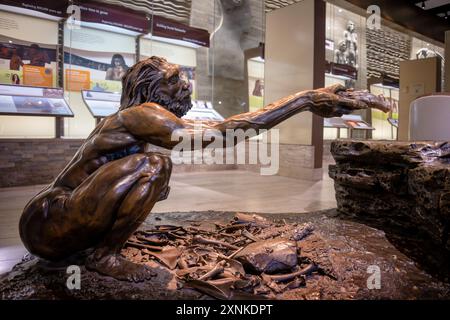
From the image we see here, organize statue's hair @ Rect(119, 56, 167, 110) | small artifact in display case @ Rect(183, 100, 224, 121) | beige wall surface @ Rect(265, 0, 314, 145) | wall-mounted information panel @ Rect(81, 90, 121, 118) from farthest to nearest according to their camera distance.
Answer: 1. small artifact in display case @ Rect(183, 100, 224, 121)
2. beige wall surface @ Rect(265, 0, 314, 145)
3. wall-mounted information panel @ Rect(81, 90, 121, 118)
4. statue's hair @ Rect(119, 56, 167, 110)

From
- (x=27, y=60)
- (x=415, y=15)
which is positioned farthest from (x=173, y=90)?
(x=415, y=15)

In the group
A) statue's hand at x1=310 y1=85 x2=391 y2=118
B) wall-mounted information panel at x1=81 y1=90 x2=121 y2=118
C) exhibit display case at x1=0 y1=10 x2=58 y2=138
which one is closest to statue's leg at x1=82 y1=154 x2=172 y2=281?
statue's hand at x1=310 y1=85 x2=391 y2=118

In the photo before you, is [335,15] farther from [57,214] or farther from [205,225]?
[57,214]

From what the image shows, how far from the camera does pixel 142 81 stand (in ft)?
6.23

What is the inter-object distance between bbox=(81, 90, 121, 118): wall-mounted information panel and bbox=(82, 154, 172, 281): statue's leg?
453cm

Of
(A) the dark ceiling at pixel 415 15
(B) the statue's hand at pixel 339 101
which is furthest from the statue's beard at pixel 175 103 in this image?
(A) the dark ceiling at pixel 415 15

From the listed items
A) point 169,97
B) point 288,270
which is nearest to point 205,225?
point 288,270

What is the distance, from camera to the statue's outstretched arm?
170cm

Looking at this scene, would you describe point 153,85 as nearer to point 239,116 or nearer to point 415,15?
point 239,116

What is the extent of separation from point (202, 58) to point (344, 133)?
18.2ft

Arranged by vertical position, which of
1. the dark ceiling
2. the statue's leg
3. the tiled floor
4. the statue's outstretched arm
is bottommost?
the tiled floor

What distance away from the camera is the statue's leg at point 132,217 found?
1699 mm

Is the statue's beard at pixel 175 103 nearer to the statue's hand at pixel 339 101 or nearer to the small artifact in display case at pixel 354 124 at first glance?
the statue's hand at pixel 339 101

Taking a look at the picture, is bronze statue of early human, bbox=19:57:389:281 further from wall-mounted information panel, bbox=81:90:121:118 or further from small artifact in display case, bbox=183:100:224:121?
small artifact in display case, bbox=183:100:224:121
